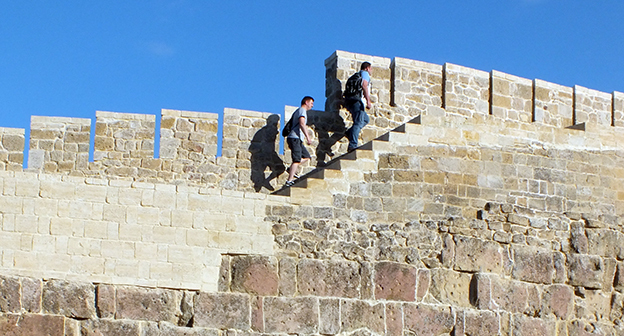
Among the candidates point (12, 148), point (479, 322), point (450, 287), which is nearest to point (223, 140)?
point (12, 148)

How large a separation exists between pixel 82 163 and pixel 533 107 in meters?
6.10

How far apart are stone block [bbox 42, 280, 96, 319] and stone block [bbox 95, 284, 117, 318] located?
5 cm

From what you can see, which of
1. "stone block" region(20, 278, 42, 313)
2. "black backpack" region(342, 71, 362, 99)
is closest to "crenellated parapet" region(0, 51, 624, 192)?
"black backpack" region(342, 71, 362, 99)

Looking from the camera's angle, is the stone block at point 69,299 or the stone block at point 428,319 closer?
the stone block at point 69,299

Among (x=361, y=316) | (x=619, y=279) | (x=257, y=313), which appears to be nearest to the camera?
(x=257, y=313)

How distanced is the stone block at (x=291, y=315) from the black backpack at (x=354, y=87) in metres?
3.00

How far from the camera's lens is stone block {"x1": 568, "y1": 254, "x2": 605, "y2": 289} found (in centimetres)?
1266

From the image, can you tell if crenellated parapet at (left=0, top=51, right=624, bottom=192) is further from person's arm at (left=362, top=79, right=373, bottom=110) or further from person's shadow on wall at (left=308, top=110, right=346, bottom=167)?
person's arm at (left=362, top=79, right=373, bottom=110)

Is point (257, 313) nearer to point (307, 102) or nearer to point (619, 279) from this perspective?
point (307, 102)

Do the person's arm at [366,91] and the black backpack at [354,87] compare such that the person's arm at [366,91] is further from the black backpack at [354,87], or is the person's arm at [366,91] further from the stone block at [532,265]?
the stone block at [532,265]

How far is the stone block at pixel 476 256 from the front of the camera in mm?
12195

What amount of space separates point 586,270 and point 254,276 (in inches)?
156

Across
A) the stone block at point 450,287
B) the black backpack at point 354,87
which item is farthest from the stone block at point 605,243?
the black backpack at point 354,87

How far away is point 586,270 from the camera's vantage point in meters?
12.7
